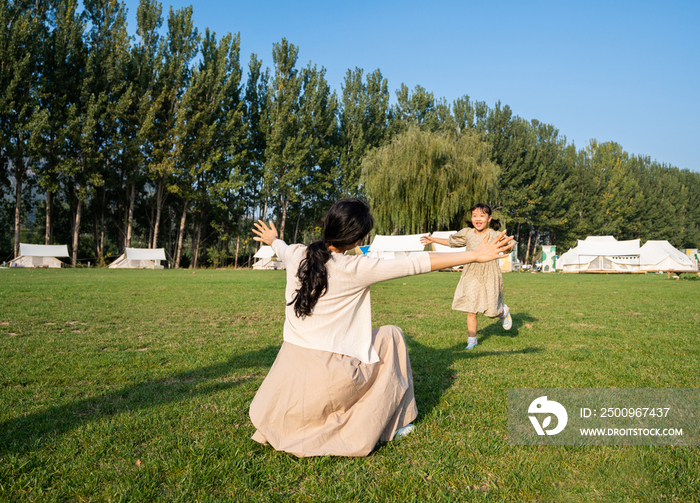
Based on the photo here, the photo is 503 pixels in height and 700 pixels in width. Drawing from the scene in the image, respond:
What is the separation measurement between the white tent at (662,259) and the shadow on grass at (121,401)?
38008 mm

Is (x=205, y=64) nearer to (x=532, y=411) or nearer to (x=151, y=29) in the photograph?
(x=151, y=29)

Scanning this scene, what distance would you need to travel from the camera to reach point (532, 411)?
10.7ft

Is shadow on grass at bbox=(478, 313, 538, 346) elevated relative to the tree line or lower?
lower

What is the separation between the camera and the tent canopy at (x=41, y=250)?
3153cm

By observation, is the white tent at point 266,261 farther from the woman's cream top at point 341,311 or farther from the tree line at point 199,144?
the woman's cream top at point 341,311

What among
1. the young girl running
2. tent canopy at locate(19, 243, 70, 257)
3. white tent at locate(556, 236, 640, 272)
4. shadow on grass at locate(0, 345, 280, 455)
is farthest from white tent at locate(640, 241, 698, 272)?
tent canopy at locate(19, 243, 70, 257)

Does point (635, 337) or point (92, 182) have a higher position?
point (92, 182)

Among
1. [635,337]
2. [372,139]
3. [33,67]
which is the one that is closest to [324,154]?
[372,139]

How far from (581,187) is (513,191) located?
14.9 metres

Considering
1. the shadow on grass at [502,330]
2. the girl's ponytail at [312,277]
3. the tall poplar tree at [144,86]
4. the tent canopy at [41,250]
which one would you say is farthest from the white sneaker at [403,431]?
the tent canopy at [41,250]

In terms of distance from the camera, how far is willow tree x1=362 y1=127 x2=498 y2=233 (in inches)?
1296

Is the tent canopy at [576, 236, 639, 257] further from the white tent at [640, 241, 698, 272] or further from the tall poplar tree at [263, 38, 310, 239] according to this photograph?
the tall poplar tree at [263, 38, 310, 239]

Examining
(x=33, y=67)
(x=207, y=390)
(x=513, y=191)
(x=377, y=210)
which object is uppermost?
(x=33, y=67)

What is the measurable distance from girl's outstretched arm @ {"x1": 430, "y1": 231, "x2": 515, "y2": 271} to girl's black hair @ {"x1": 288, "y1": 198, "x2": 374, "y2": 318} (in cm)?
49
